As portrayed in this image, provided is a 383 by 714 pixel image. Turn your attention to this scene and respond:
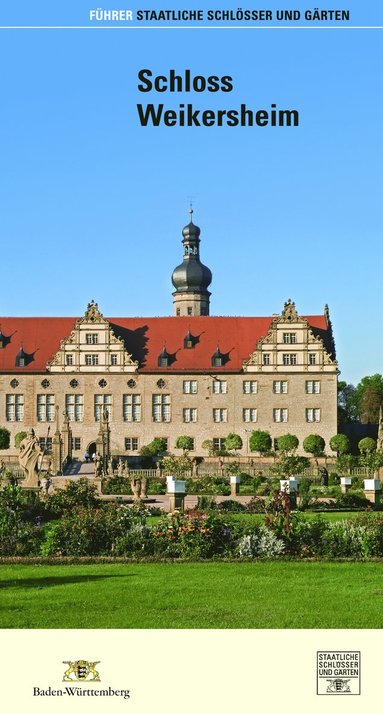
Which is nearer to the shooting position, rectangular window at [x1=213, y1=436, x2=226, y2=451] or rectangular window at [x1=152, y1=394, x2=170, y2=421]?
rectangular window at [x1=213, y1=436, x2=226, y2=451]

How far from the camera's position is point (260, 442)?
5638 centimetres

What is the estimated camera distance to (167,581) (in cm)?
1426

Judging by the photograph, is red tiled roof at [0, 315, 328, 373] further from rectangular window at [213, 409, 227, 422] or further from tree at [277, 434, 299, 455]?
tree at [277, 434, 299, 455]

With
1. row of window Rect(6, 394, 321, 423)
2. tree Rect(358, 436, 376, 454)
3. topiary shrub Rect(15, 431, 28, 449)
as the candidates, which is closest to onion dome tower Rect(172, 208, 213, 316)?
row of window Rect(6, 394, 321, 423)

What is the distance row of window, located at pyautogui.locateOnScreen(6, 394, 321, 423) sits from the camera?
2319 inches

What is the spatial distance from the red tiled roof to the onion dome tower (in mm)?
19127

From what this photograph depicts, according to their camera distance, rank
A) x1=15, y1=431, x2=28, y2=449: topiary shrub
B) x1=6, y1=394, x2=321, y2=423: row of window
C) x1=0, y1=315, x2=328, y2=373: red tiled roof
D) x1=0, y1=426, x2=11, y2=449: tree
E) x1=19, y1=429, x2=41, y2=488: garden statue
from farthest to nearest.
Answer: x1=0, y1=315, x2=328, y2=373: red tiled roof
x1=6, y1=394, x2=321, y2=423: row of window
x1=0, y1=426, x2=11, y2=449: tree
x1=15, y1=431, x2=28, y2=449: topiary shrub
x1=19, y1=429, x2=41, y2=488: garden statue
